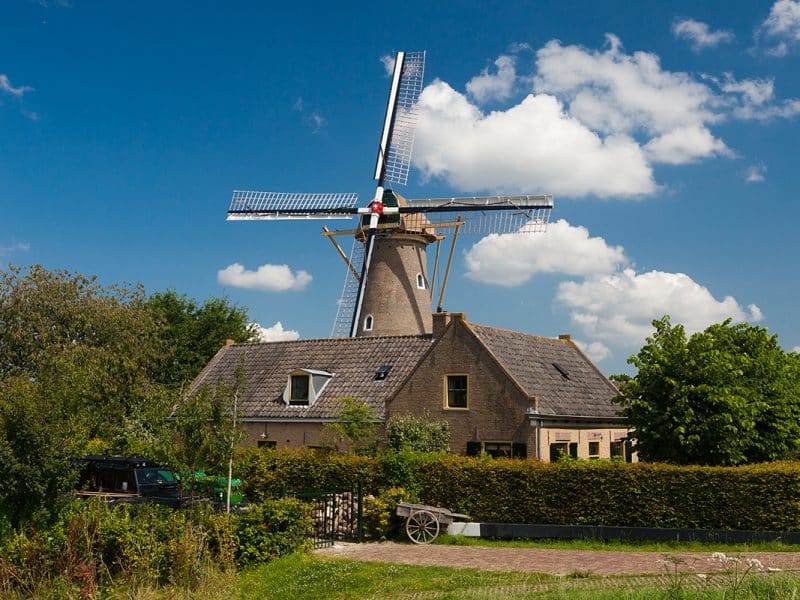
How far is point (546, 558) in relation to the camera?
18.4 meters

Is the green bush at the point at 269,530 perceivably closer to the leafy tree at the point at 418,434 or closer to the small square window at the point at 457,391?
the leafy tree at the point at 418,434

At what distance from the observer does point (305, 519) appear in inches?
749

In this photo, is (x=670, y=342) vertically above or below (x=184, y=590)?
above

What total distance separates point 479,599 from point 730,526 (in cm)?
1019

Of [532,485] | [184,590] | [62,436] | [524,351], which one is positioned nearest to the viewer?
[184,590]

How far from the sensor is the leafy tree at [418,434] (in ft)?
92.9

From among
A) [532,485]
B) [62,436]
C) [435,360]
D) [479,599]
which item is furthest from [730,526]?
[62,436]

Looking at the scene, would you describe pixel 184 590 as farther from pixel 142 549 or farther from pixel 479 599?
pixel 479 599

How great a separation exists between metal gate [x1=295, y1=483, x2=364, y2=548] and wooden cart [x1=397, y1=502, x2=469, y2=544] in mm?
1244

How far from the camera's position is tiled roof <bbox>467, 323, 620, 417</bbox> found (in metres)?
29.3

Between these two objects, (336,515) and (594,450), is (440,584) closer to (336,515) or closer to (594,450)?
(336,515)

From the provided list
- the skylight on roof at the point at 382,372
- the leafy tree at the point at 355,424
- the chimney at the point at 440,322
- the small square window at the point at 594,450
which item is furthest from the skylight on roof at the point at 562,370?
the leafy tree at the point at 355,424

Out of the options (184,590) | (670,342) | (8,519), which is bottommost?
(184,590)

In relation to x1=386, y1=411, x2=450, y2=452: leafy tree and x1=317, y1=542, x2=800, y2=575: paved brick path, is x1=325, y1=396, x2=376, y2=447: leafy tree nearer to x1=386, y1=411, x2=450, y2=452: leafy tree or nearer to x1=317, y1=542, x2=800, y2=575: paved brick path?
x1=386, y1=411, x2=450, y2=452: leafy tree
